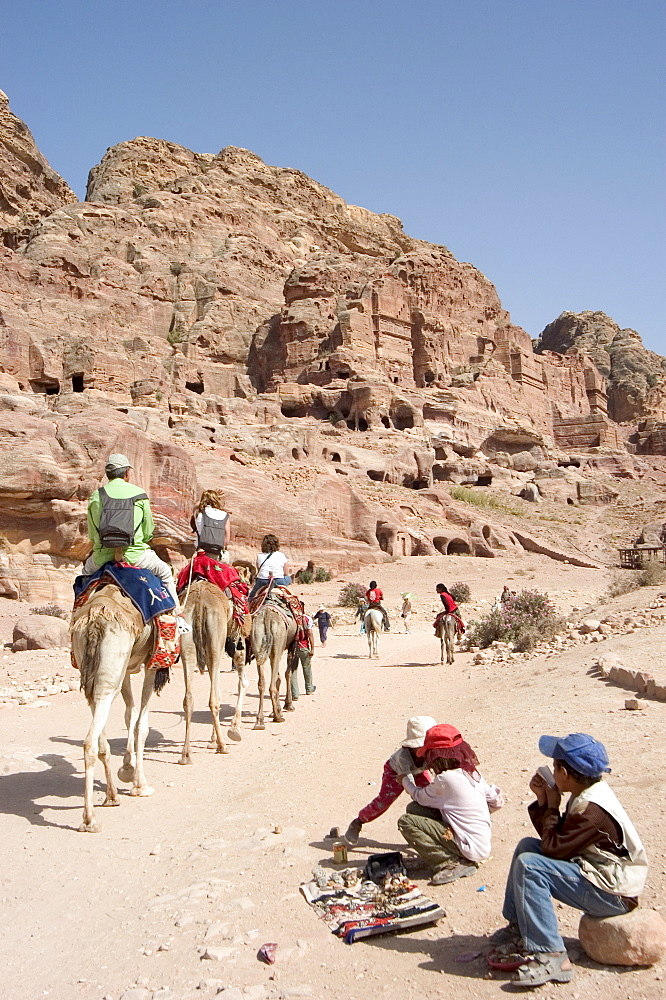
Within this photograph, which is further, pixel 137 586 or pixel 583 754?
pixel 137 586

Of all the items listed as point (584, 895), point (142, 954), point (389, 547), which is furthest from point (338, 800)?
point (389, 547)

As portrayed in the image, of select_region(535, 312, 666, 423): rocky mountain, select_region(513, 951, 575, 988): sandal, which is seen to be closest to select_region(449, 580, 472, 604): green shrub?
select_region(513, 951, 575, 988): sandal

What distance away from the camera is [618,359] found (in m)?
122

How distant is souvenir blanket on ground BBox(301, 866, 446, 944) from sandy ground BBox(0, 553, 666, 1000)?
7cm

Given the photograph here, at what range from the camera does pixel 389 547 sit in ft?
126

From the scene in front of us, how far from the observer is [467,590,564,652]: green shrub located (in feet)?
51.4

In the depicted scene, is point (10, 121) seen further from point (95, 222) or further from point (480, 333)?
point (480, 333)

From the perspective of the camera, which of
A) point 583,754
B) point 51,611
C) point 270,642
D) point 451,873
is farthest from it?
point 51,611

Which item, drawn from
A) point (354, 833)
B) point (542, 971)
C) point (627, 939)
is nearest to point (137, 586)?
point (354, 833)

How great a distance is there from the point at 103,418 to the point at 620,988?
23.7 metres

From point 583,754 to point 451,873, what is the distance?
1417 millimetres

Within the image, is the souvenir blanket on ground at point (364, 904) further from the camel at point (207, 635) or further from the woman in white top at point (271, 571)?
the woman in white top at point (271, 571)

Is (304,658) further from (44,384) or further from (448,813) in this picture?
(44,384)

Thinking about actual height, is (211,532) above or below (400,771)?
above
